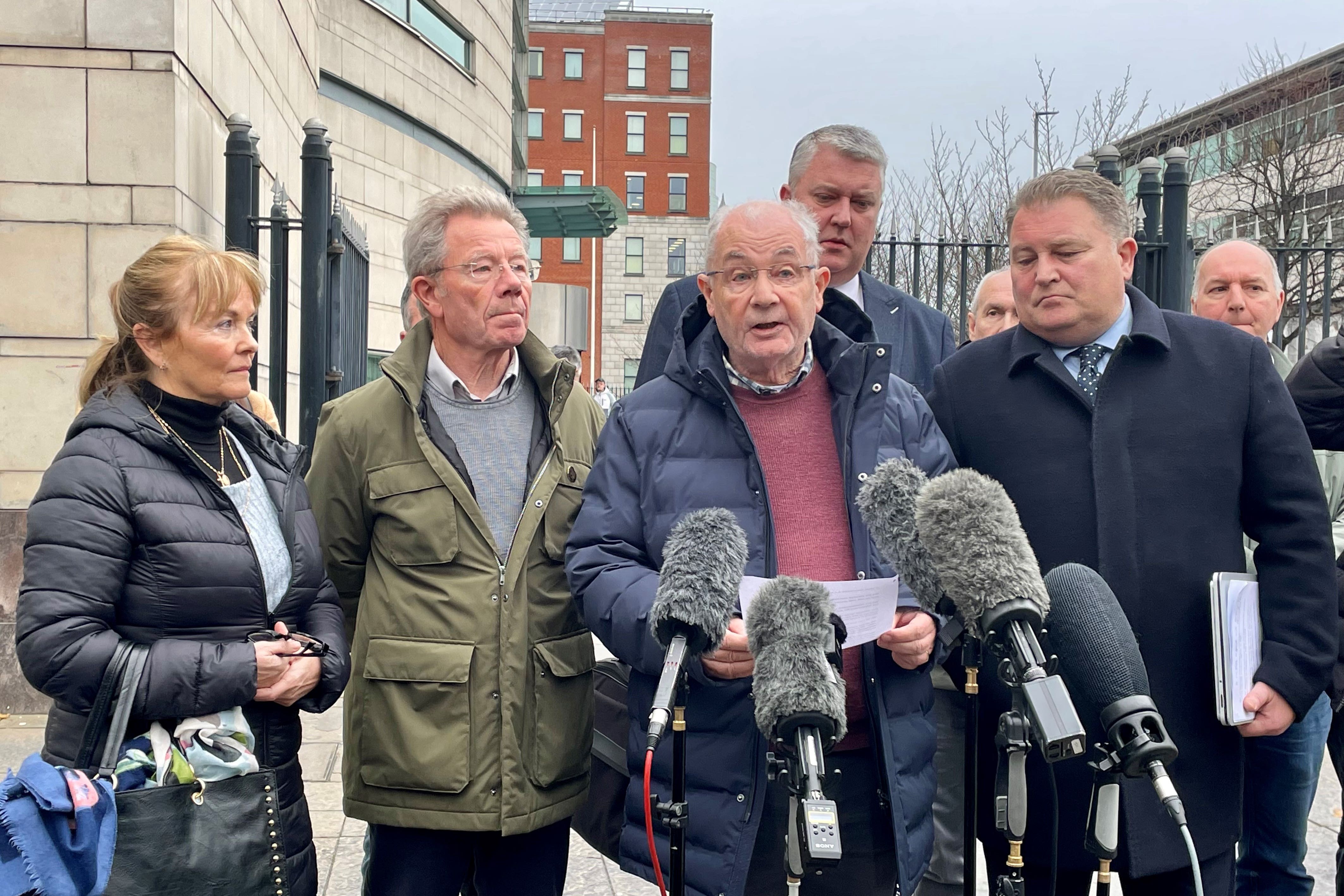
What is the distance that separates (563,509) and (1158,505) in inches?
61.9

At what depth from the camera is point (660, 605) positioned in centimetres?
227

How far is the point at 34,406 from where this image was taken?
21.3 ft

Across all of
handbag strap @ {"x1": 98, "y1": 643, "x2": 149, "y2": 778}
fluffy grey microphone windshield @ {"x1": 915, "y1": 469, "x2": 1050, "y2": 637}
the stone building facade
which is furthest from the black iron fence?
fluffy grey microphone windshield @ {"x1": 915, "y1": 469, "x2": 1050, "y2": 637}

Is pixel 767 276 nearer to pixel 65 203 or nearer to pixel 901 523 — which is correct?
pixel 901 523

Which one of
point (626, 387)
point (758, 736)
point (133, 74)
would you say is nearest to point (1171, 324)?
point (758, 736)

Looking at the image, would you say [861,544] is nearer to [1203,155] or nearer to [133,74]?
[133,74]

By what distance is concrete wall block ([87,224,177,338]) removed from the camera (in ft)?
21.4

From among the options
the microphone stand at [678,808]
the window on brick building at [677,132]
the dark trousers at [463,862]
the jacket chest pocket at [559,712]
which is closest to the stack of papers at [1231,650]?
the microphone stand at [678,808]

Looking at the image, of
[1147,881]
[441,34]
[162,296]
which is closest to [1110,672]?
[1147,881]

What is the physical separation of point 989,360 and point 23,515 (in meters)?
5.53

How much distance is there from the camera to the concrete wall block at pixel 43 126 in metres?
6.39

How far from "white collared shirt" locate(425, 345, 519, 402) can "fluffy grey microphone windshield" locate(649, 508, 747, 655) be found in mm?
1117

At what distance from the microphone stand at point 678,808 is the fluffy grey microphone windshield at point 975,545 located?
1.85 feet

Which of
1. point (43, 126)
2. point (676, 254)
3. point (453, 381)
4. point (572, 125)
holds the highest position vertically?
point (572, 125)
